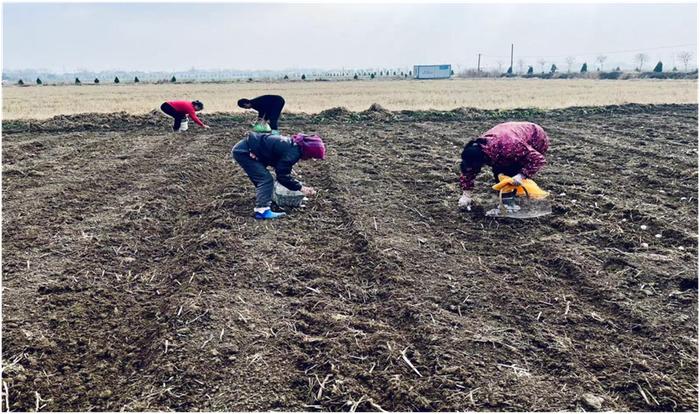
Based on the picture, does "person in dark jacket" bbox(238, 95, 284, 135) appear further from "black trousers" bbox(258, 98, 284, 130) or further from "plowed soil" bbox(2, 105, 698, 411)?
"plowed soil" bbox(2, 105, 698, 411)

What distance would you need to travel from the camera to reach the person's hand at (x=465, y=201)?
6.25 metres

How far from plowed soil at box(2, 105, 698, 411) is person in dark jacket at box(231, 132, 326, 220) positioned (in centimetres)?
37

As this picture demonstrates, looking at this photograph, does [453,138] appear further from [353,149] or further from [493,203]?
[493,203]

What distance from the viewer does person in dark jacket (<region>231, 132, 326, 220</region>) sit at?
237 inches

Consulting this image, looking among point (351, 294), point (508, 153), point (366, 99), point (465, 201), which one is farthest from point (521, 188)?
point (366, 99)

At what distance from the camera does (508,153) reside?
5.68m

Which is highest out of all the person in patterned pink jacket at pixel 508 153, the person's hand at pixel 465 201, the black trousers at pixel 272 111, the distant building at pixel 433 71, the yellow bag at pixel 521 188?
the distant building at pixel 433 71

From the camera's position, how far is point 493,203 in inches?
257

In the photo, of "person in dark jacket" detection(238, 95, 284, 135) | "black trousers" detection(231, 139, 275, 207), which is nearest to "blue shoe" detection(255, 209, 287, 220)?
"black trousers" detection(231, 139, 275, 207)

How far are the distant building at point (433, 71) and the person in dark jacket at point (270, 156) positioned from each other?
77.7m

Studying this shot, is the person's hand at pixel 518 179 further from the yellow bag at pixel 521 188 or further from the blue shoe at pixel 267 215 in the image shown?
the blue shoe at pixel 267 215

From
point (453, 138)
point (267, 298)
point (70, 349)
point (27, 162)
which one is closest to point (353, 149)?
point (453, 138)

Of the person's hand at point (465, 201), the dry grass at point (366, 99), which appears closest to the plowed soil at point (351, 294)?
the person's hand at point (465, 201)

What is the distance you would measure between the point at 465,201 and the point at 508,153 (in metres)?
0.86
